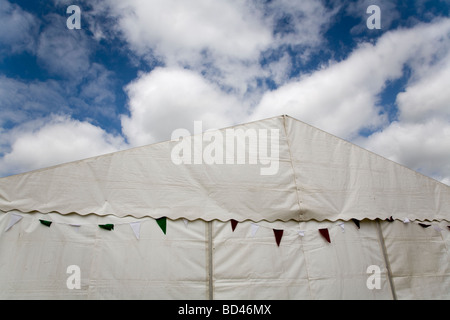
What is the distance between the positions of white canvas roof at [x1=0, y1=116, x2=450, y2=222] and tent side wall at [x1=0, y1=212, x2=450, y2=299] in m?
0.17

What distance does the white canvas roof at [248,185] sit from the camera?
3.37 meters

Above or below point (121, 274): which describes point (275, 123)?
above

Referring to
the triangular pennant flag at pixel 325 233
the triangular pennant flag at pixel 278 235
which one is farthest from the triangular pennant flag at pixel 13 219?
the triangular pennant flag at pixel 325 233

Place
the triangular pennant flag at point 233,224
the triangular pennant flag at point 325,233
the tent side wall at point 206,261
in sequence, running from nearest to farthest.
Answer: the tent side wall at point 206,261 < the triangular pennant flag at point 233,224 < the triangular pennant flag at point 325,233

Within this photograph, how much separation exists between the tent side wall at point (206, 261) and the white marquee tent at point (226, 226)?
0.5 inches

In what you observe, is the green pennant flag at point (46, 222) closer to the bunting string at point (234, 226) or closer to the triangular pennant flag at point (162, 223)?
the bunting string at point (234, 226)

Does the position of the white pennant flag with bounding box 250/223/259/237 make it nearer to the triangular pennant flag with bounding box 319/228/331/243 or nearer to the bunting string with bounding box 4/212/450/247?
the bunting string with bounding box 4/212/450/247

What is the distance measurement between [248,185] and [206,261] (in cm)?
124

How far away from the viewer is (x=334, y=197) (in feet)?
13.2

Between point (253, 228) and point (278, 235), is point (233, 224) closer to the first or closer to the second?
point (253, 228)

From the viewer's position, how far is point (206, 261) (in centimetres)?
337
